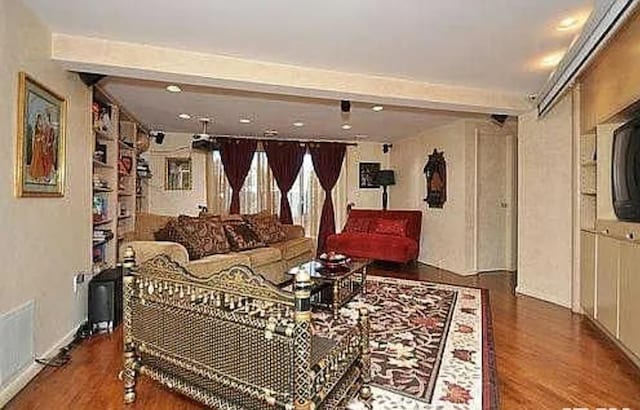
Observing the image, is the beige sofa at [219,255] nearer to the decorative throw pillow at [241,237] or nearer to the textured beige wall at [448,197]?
the decorative throw pillow at [241,237]

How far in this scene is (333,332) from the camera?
3512 mm

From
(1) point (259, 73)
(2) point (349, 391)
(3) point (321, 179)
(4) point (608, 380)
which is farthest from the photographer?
(3) point (321, 179)

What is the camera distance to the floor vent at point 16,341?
238cm

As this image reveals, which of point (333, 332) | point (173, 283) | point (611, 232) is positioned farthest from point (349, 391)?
point (611, 232)

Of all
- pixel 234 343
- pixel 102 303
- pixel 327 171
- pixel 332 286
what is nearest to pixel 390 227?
pixel 327 171

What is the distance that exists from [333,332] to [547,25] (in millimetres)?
2681

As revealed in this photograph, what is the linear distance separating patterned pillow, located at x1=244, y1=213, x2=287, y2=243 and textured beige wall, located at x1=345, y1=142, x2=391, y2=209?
9.10ft

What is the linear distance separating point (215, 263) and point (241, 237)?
0.91 metres

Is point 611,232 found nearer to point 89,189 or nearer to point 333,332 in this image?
point 333,332

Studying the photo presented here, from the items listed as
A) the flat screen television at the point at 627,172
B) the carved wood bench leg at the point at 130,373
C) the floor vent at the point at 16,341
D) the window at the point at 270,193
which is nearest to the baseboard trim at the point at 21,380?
the floor vent at the point at 16,341

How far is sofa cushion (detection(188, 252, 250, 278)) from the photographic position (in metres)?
4.12

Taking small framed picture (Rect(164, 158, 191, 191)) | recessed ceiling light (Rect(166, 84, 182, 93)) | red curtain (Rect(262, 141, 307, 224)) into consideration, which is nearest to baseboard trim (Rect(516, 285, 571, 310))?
red curtain (Rect(262, 141, 307, 224))

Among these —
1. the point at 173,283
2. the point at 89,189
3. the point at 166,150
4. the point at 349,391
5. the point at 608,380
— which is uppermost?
the point at 166,150

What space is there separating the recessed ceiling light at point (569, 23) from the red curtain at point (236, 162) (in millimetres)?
5763
